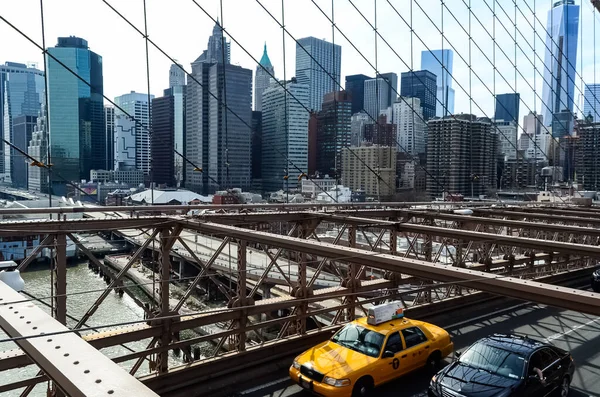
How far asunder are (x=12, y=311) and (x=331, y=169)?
21.1m

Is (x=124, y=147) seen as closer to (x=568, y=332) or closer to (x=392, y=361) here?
(x=392, y=361)

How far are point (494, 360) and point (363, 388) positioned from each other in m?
1.87

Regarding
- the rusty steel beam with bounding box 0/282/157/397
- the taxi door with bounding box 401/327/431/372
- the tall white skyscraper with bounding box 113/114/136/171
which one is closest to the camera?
the rusty steel beam with bounding box 0/282/157/397

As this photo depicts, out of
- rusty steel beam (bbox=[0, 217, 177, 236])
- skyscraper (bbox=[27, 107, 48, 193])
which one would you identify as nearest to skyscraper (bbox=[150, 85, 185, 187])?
skyscraper (bbox=[27, 107, 48, 193])

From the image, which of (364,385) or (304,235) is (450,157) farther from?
(364,385)

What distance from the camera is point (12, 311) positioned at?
236 centimetres

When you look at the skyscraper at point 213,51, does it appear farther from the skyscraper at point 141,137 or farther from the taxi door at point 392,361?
the taxi door at point 392,361

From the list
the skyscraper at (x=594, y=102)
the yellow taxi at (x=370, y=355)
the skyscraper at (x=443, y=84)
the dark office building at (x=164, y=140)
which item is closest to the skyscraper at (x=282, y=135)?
the dark office building at (x=164, y=140)

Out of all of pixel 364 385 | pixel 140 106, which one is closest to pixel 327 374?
pixel 364 385

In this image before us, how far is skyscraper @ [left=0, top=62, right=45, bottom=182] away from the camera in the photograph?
18.0 m

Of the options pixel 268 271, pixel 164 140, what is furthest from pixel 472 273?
pixel 164 140

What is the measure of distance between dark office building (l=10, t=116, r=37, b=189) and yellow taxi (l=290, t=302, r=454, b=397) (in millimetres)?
14017

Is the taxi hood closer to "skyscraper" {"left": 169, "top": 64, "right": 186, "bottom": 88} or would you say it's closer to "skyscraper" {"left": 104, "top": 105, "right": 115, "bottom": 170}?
"skyscraper" {"left": 104, "top": 105, "right": 115, "bottom": 170}

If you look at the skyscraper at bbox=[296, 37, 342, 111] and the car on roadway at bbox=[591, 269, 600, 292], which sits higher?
the skyscraper at bbox=[296, 37, 342, 111]
